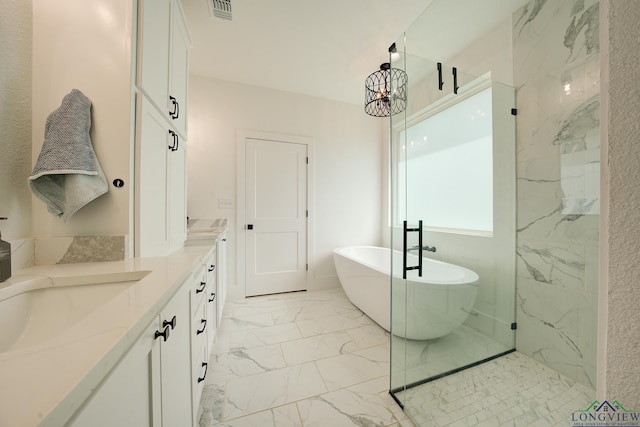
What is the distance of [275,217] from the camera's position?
2895 millimetres

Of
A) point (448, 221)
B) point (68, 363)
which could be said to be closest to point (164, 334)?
point (68, 363)

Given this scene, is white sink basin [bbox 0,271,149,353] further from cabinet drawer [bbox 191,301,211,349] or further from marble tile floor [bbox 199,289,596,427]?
marble tile floor [bbox 199,289,596,427]

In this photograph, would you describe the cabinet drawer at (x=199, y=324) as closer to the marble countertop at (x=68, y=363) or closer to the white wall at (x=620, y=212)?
the marble countertop at (x=68, y=363)

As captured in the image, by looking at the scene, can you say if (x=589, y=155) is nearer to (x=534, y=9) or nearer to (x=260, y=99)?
(x=534, y=9)

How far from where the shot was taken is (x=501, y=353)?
4.83 ft

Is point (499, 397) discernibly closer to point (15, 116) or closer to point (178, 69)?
point (15, 116)

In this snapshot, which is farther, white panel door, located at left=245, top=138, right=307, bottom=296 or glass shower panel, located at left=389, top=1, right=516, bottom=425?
white panel door, located at left=245, top=138, right=307, bottom=296

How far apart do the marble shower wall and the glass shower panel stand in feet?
0.31

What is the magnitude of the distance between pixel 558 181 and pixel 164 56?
2303mm

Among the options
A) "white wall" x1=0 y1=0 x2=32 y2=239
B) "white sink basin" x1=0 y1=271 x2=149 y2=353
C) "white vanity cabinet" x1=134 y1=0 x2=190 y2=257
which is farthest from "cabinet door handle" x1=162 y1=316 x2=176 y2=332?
"white wall" x1=0 y1=0 x2=32 y2=239

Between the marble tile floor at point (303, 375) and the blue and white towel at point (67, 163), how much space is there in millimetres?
1189

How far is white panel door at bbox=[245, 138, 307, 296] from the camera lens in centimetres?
279

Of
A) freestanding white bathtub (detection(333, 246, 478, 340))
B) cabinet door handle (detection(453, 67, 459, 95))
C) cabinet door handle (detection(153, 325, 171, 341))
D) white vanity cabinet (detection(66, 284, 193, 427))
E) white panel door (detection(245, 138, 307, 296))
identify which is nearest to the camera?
white vanity cabinet (detection(66, 284, 193, 427))

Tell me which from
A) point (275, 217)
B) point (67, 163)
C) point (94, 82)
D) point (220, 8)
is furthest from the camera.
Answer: point (275, 217)
